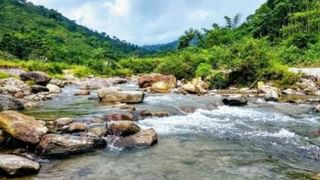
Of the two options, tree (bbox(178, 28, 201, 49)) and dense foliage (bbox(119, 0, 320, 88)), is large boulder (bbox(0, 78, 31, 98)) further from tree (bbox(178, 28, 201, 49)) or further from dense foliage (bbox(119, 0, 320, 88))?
tree (bbox(178, 28, 201, 49))

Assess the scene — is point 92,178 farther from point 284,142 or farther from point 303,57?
point 303,57

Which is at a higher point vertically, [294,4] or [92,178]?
[294,4]

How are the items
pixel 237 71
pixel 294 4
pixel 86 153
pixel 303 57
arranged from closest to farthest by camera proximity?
1. pixel 86 153
2. pixel 237 71
3. pixel 303 57
4. pixel 294 4

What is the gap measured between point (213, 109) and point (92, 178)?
49.5 feet

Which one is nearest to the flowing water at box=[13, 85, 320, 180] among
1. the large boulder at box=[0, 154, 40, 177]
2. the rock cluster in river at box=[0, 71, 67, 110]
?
the large boulder at box=[0, 154, 40, 177]

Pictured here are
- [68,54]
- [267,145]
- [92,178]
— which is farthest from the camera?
[68,54]

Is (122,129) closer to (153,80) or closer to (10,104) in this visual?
(10,104)

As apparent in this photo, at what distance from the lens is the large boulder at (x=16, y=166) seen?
11.4m

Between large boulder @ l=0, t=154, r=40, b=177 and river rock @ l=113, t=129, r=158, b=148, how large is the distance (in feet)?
Answer: 12.2

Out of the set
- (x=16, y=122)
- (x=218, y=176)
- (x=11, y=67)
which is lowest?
(x=218, y=176)

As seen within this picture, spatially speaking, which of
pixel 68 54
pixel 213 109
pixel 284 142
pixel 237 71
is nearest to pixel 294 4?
pixel 237 71

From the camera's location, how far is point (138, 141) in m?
15.1

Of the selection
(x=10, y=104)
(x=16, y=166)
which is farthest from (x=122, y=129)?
(x=10, y=104)

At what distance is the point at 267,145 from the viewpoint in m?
15.5
